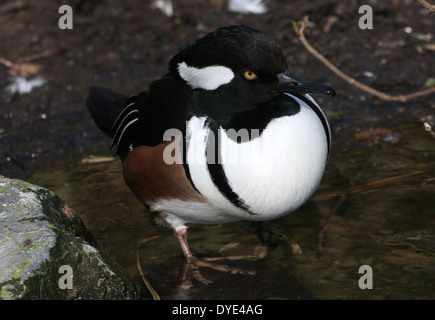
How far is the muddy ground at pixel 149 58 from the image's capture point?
580 centimetres

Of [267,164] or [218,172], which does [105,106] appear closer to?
[218,172]

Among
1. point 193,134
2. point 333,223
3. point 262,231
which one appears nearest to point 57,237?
point 193,134

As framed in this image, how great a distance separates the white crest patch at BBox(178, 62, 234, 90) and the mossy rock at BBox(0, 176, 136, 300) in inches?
40.1

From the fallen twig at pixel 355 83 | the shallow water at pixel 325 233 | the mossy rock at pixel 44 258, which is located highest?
the fallen twig at pixel 355 83

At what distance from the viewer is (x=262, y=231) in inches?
172

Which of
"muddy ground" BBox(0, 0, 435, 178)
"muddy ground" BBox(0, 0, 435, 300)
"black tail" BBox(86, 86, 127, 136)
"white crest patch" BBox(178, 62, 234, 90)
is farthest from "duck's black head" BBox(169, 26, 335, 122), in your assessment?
"muddy ground" BBox(0, 0, 435, 178)

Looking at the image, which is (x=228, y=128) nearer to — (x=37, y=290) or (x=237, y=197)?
(x=237, y=197)

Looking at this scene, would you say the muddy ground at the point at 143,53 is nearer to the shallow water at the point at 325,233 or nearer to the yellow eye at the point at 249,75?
the shallow water at the point at 325,233

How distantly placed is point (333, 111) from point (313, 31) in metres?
1.35

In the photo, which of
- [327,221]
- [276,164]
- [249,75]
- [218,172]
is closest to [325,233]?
[327,221]

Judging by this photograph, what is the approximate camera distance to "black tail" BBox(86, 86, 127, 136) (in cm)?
488

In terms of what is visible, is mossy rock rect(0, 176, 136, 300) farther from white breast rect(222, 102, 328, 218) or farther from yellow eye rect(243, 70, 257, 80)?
yellow eye rect(243, 70, 257, 80)

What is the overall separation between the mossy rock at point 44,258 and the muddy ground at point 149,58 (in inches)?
68.6

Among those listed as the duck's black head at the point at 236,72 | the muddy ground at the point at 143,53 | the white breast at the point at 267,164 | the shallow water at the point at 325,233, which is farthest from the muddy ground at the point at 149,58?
the duck's black head at the point at 236,72
